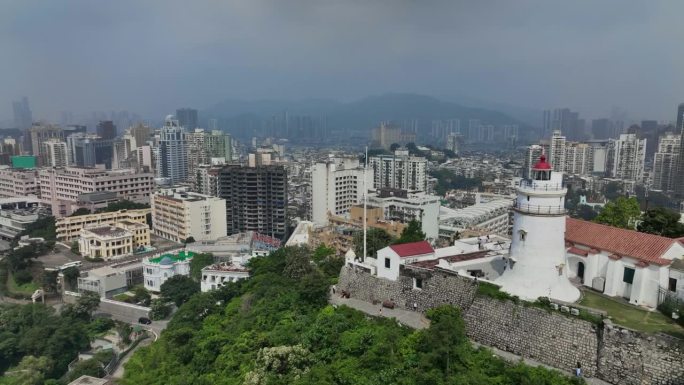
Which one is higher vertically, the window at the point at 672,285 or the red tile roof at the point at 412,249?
the window at the point at 672,285

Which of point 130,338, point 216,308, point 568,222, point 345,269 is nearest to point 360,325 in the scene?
point 345,269

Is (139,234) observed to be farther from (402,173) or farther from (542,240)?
(542,240)

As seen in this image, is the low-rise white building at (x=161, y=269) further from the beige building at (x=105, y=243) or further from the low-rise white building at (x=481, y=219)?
the low-rise white building at (x=481, y=219)

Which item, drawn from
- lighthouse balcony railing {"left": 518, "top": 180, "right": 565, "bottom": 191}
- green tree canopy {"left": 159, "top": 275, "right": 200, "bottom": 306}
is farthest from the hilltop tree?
lighthouse balcony railing {"left": 518, "top": 180, "right": 565, "bottom": 191}

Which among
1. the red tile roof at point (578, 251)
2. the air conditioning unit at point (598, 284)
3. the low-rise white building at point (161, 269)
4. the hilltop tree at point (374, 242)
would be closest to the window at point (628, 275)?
the air conditioning unit at point (598, 284)

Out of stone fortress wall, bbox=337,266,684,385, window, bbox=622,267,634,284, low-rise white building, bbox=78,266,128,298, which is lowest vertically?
low-rise white building, bbox=78,266,128,298

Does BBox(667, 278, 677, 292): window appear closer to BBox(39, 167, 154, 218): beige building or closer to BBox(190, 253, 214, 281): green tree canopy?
BBox(190, 253, 214, 281): green tree canopy
